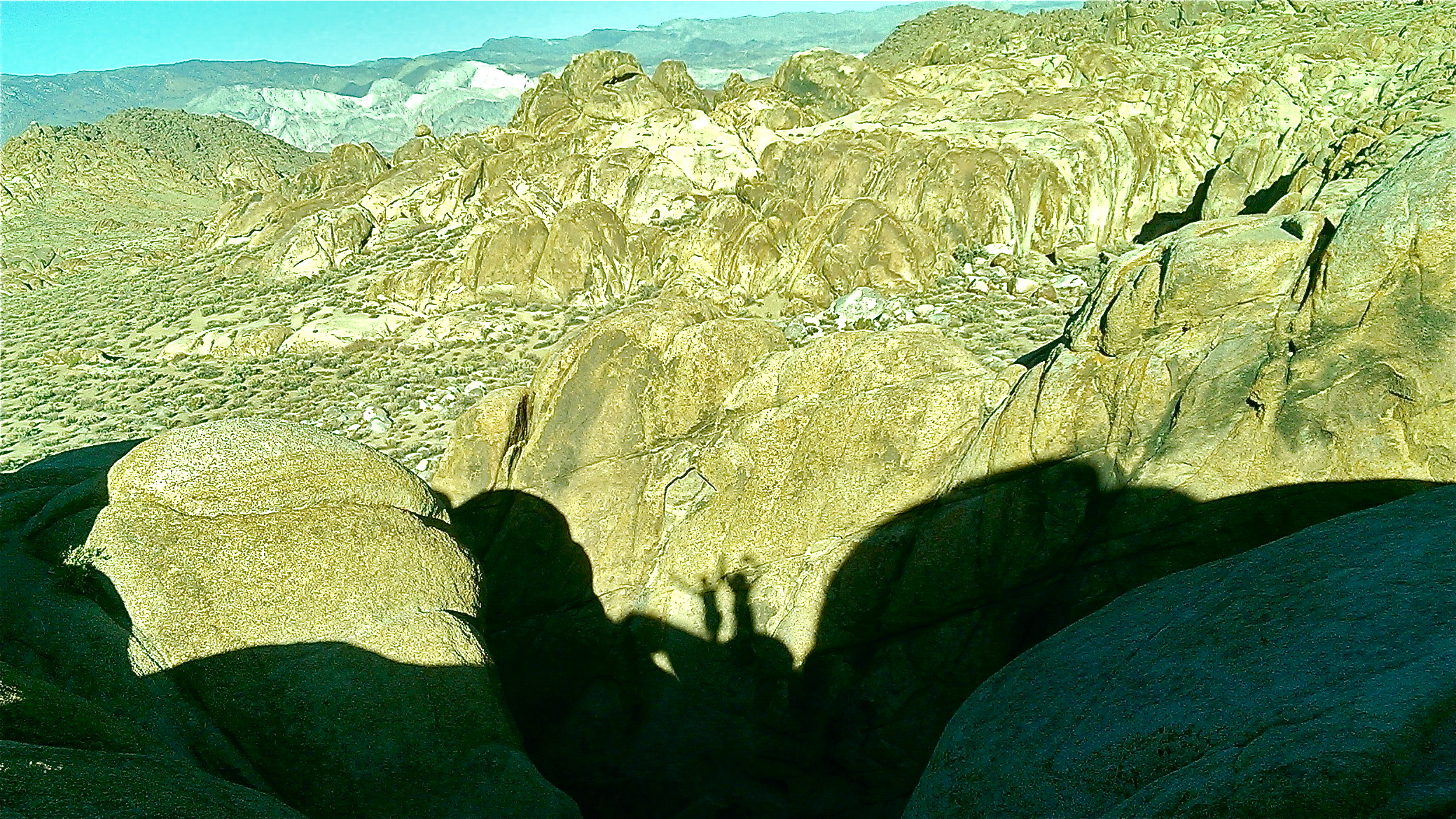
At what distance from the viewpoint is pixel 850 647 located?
38.4ft

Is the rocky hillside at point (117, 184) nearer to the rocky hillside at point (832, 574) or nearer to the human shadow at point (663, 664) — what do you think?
the rocky hillside at point (832, 574)

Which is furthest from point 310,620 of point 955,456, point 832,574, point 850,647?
point 955,456

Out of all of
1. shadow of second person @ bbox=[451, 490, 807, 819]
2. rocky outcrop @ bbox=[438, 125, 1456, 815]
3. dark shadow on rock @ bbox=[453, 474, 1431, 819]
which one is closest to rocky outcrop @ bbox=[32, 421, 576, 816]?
shadow of second person @ bbox=[451, 490, 807, 819]

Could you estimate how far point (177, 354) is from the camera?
139 feet

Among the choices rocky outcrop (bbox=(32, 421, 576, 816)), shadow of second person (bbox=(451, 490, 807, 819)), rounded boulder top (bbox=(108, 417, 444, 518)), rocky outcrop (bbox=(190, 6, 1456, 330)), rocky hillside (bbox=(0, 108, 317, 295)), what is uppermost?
→ rocky hillside (bbox=(0, 108, 317, 295))

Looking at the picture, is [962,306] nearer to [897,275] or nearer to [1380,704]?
[897,275]

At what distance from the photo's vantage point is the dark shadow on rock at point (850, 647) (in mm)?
9758

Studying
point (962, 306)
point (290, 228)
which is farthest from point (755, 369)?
point (290, 228)

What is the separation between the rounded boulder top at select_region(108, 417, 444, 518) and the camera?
34.6 ft

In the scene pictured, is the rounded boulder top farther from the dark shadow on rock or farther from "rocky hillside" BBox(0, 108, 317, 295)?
"rocky hillside" BBox(0, 108, 317, 295)

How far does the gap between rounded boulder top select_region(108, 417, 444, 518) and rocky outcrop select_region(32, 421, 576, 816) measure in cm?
2

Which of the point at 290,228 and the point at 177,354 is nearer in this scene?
the point at 177,354

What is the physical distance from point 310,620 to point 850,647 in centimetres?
651

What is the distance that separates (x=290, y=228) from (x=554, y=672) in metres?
51.2
